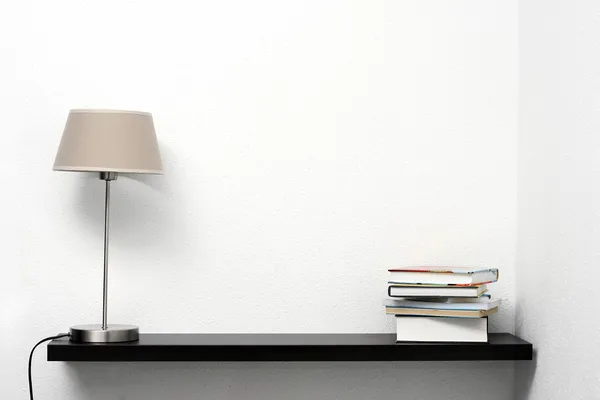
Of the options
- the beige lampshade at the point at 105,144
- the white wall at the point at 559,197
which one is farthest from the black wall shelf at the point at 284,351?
the beige lampshade at the point at 105,144

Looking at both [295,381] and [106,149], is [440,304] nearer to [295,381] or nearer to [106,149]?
[295,381]

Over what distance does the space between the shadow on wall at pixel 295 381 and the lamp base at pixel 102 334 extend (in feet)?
0.51

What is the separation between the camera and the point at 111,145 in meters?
1.64

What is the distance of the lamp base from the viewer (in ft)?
5.53

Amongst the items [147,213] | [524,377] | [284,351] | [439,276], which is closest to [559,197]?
[439,276]

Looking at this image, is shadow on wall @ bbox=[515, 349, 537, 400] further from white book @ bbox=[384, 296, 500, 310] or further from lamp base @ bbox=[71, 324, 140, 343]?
lamp base @ bbox=[71, 324, 140, 343]

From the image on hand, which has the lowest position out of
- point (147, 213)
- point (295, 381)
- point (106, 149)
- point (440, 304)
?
point (295, 381)

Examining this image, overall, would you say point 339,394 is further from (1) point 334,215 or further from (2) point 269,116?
(2) point 269,116

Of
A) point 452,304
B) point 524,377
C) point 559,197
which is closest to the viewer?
point 559,197

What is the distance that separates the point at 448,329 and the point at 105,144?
0.84 meters

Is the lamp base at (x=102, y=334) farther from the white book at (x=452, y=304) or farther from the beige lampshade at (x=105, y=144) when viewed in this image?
the white book at (x=452, y=304)

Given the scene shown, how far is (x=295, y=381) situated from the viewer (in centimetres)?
187

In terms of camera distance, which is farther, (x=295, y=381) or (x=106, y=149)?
(x=295, y=381)

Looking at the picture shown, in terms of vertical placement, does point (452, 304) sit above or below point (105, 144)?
below
